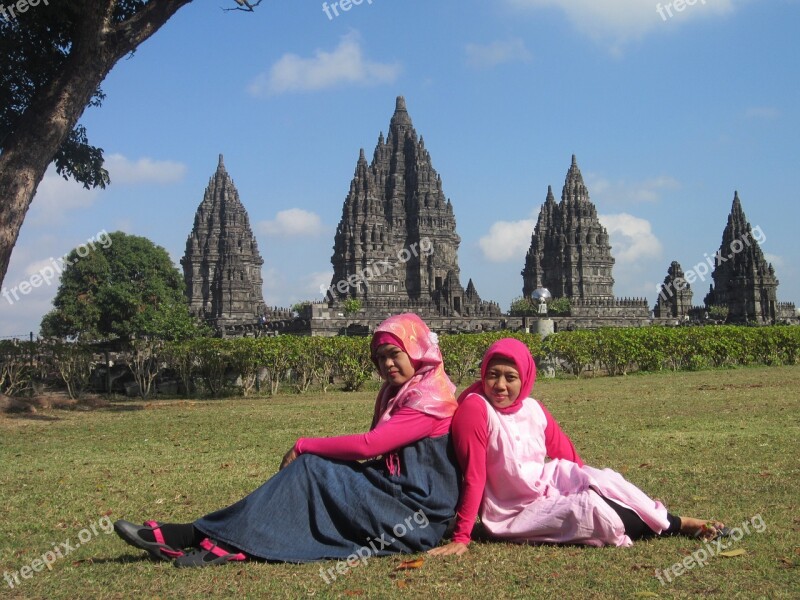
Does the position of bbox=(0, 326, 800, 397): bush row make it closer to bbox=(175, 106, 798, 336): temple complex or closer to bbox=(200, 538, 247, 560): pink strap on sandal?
bbox=(200, 538, 247, 560): pink strap on sandal

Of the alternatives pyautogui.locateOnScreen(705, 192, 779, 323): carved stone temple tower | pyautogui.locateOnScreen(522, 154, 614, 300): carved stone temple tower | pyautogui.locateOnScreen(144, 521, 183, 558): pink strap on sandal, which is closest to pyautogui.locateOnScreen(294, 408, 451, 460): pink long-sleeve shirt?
pyautogui.locateOnScreen(144, 521, 183, 558): pink strap on sandal

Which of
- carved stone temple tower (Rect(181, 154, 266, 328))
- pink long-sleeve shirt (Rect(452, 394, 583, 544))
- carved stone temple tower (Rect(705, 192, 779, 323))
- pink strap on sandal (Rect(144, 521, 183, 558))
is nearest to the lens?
pink strap on sandal (Rect(144, 521, 183, 558))

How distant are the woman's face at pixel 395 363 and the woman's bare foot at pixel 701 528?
1.88 m

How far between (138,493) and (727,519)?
4674mm

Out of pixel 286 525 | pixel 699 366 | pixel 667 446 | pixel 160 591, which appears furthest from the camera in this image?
pixel 699 366

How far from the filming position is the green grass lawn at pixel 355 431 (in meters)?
4.34

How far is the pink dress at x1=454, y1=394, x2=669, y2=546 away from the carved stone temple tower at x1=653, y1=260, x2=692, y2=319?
62.2m

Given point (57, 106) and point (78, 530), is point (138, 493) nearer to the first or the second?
point (78, 530)

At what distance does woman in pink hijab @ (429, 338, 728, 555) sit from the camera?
4887 millimetres

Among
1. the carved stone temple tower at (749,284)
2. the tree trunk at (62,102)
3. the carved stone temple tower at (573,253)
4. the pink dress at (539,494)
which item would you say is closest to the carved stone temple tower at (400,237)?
the carved stone temple tower at (573,253)

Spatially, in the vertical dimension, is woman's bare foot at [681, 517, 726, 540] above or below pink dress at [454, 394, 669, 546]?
below

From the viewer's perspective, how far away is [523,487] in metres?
4.98

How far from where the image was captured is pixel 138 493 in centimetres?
711

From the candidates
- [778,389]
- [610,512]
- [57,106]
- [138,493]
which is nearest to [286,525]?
[610,512]
